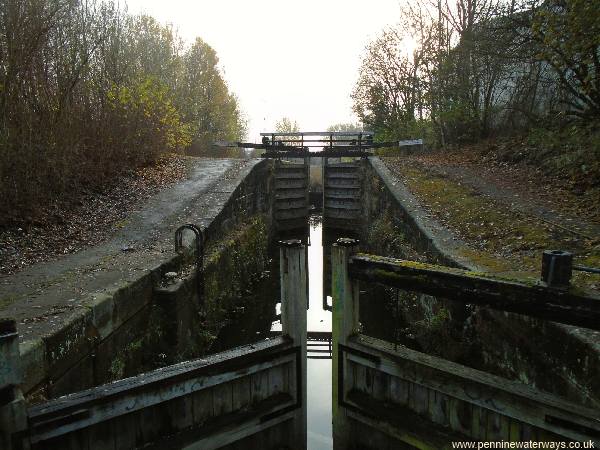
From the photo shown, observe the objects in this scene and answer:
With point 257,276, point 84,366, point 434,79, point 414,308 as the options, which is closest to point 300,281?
point 84,366

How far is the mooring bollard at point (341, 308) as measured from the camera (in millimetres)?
3289

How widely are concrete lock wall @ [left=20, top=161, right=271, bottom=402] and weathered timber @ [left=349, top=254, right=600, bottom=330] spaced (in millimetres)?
2152

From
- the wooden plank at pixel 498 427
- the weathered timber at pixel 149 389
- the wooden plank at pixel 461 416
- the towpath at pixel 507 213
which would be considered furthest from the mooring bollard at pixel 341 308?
the towpath at pixel 507 213

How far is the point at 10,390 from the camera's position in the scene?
7.03ft

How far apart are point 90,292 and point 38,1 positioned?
514 centimetres

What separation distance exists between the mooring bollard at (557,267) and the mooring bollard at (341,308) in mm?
1330

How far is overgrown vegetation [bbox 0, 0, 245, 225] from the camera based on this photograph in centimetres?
594

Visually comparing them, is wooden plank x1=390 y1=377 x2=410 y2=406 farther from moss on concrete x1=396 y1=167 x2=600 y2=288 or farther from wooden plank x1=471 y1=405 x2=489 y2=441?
moss on concrete x1=396 y1=167 x2=600 y2=288

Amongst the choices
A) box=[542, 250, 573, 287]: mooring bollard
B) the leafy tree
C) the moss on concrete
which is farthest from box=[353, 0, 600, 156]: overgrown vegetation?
box=[542, 250, 573, 287]: mooring bollard

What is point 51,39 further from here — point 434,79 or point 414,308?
point 434,79

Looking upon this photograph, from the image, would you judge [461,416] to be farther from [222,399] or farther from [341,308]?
[222,399]

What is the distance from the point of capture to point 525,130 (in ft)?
38.1

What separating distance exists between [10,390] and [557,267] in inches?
120

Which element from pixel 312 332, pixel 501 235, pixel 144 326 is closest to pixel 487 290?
pixel 144 326
